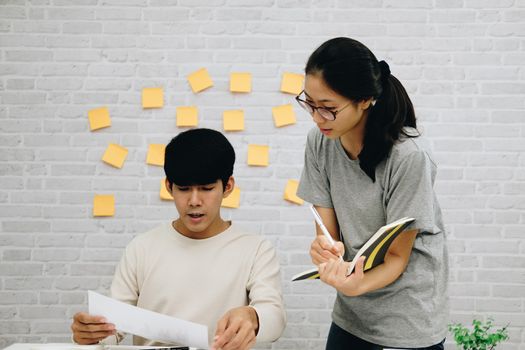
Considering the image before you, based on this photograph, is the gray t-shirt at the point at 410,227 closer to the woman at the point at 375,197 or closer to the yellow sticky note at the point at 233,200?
the woman at the point at 375,197

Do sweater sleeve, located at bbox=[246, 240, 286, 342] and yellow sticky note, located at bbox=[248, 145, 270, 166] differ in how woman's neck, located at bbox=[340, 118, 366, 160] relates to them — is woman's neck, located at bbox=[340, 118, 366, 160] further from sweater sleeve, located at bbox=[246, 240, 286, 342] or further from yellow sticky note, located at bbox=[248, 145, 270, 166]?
yellow sticky note, located at bbox=[248, 145, 270, 166]

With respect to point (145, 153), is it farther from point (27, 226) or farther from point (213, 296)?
point (213, 296)

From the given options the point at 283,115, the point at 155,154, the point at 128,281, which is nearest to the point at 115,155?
the point at 155,154

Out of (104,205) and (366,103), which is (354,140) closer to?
(366,103)

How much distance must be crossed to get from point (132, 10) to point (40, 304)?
1.40 metres

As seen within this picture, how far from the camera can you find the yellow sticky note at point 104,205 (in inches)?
96.0

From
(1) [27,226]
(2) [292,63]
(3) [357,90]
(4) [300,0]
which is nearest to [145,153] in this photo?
(1) [27,226]

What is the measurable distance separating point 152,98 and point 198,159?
3.42ft

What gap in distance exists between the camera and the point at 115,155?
2.43m

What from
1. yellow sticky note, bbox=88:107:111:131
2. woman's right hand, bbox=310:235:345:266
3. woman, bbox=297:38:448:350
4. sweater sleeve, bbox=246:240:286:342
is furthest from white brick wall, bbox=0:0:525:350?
woman's right hand, bbox=310:235:345:266

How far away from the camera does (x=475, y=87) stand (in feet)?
7.92

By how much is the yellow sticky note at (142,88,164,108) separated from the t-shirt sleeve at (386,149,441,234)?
4.77ft

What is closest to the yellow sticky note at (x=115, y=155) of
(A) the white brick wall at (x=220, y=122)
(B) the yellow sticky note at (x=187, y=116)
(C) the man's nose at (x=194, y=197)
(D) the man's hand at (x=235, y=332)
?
(A) the white brick wall at (x=220, y=122)

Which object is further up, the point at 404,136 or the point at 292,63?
the point at 292,63
